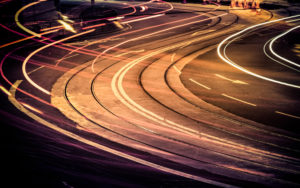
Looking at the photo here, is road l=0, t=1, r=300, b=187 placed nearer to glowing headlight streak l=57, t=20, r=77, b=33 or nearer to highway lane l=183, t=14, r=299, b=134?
highway lane l=183, t=14, r=299, b=134

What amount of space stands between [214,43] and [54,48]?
1263 centimetres

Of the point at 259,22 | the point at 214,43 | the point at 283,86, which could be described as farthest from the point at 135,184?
the point at 259,22

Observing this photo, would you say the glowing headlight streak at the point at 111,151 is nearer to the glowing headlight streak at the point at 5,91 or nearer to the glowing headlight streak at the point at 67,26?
the glowing headlight streak at the point at 5,91

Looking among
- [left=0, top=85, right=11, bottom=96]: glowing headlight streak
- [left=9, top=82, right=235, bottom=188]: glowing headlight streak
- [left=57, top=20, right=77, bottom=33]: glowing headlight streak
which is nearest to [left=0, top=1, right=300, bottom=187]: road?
[left=9, top=82, right=235, bottom=188]: glowing headlight streak

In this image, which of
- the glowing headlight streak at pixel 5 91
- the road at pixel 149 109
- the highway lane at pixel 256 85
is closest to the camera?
the road at pixel 149 109

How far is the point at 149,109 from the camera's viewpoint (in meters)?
14.0

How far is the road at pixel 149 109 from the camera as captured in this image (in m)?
9.40

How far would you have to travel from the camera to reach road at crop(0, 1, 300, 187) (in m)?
9.40

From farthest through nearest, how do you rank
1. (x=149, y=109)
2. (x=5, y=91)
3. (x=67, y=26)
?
1. (x=67, y=26)
2. (x=5, y=91)
3. (x=149, y=109)

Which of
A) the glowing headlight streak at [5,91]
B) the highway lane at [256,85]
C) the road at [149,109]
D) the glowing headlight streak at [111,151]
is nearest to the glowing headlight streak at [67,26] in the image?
the road at [149,109]

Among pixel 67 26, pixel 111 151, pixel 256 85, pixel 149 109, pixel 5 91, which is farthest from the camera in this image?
pixel 67 26

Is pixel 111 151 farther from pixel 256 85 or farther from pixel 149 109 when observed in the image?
pixel 256 85

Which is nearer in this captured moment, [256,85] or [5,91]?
[5,91]

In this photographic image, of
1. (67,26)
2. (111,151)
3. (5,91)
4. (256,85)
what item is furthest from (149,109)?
(67,26)
